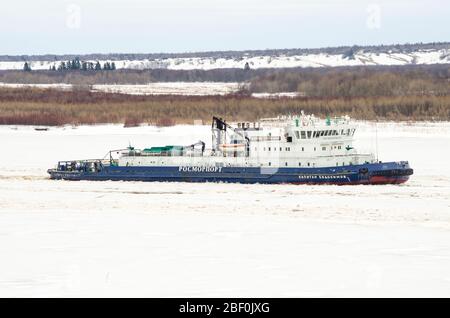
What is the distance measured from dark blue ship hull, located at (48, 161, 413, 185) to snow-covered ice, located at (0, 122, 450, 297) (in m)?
0.97

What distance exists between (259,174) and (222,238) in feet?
56.4

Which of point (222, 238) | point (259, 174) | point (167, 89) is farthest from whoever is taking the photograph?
point (167, 89)

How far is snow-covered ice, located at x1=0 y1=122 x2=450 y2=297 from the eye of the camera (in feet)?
85.7

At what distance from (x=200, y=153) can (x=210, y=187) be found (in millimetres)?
3381

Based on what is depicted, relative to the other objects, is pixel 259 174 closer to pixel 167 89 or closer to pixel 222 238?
pixel 222 238

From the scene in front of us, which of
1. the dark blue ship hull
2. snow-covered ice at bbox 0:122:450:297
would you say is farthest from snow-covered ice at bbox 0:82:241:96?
snow-covered ice at bbox 0:122:450:297

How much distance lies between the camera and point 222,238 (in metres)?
32.6

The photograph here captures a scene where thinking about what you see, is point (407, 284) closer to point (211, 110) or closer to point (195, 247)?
point (195, 247)

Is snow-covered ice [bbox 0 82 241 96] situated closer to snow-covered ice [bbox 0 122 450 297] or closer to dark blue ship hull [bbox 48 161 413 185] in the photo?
dark blue ship hull [bbox 48 161 413 185]

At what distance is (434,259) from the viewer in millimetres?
28969

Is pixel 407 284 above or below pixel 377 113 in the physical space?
below

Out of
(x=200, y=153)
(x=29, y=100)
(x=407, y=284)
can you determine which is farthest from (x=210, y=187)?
(x=29, y=100)

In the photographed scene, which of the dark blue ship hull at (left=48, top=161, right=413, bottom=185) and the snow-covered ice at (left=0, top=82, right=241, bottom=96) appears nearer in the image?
the dark blue ship hull at (left=48, top=161, right=413, bottom=185)

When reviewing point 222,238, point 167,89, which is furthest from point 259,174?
point 167,89
